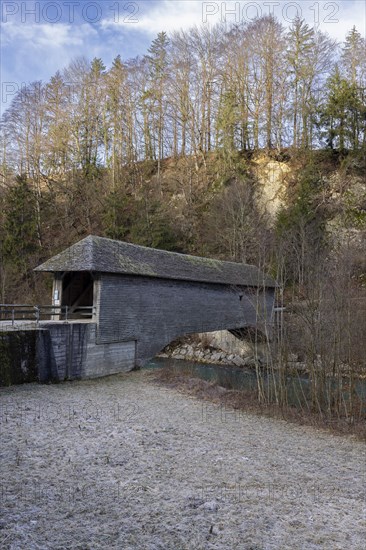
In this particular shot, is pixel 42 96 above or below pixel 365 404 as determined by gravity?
above

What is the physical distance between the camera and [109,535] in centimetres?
481

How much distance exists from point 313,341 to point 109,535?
9.01m

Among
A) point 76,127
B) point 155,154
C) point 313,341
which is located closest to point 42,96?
point 76,127

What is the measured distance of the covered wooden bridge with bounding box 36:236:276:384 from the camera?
15938 millimetres

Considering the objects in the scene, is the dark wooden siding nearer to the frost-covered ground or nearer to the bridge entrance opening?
the bridge entrance opening

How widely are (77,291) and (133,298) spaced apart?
384 centimetres

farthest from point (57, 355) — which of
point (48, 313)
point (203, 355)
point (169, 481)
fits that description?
point (203, 355)

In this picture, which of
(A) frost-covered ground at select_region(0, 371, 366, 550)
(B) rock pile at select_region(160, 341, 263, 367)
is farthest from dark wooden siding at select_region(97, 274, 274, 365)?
(A) frost-covered ground at select_region(0, 371, 366, 550)

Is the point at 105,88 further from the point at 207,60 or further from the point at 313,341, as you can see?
the point at 313,341

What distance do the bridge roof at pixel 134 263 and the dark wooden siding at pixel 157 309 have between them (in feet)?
1.24

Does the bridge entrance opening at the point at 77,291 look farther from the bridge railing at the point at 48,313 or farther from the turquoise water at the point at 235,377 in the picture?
the turquoise water at the point at 235,377

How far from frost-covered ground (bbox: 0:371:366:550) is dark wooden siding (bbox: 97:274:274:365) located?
512cm

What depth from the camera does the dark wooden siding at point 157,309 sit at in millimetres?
16375

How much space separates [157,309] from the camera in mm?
18141
